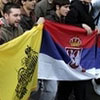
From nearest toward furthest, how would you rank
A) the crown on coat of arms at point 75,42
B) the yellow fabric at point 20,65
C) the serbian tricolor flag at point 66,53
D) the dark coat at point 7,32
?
the yellow fabric at point 20,65 < the dark coat at point 7,32 < the serbian tricolor flag at point 66,53 < the crown on coat of arms at point 75,42

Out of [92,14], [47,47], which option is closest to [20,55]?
[47,47]

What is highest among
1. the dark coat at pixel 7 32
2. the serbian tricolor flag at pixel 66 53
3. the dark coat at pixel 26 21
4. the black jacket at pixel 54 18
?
the dark coat at pixel 7 32

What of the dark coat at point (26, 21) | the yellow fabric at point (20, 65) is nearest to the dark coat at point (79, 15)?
the dark coat at point (26, 21)

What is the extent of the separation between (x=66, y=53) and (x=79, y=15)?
0.72 metres

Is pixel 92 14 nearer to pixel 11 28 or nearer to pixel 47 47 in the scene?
pixel 47 47

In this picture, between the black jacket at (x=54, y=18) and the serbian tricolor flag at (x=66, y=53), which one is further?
the black jacket at (x=54, y=18)

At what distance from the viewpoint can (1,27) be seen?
545cm

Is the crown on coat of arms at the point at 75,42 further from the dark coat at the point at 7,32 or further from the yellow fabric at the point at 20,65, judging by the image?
the dark coat at the point at 7,32

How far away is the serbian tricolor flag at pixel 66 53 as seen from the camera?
240 inches

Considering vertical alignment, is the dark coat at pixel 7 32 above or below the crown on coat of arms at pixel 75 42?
above

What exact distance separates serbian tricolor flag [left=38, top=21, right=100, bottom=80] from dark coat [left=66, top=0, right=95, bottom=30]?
6.9 inches

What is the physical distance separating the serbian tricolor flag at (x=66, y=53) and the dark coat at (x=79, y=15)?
176 millimetres

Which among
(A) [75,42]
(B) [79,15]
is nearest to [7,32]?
(A) [75,42]

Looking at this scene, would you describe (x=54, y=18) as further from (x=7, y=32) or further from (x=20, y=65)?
(x=20, y=65)
